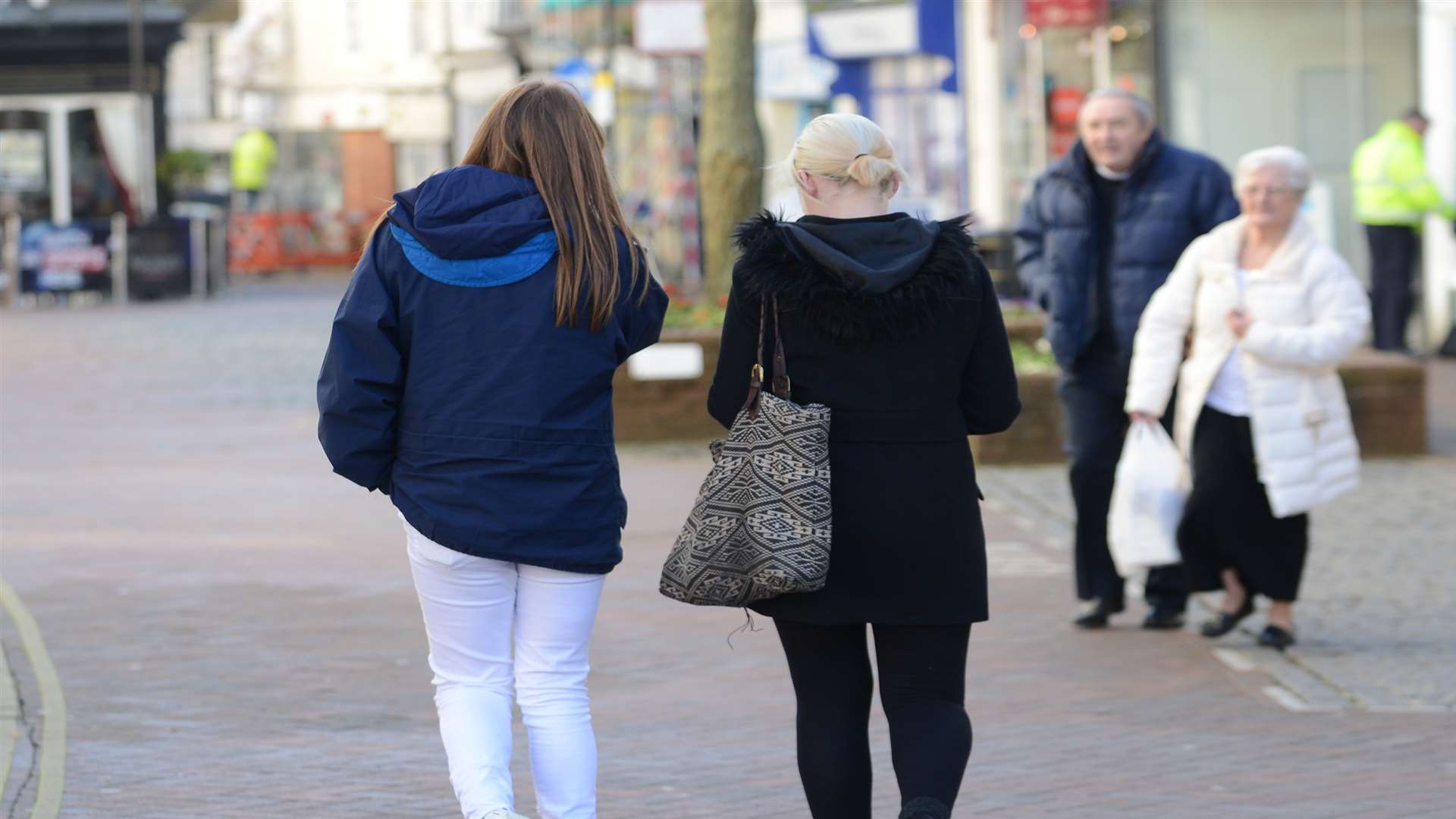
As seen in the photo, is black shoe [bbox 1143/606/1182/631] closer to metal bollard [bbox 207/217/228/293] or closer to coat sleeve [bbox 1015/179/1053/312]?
coat sleeve [bbox 1015/179/1053/312]

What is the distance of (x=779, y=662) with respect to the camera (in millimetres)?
7531

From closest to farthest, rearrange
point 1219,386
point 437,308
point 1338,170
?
1. point 437,308
2. point 1219,386
3. point 1338,170

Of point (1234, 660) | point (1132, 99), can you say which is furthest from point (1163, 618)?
point (1132, 99)

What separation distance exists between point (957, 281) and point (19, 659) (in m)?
4.25

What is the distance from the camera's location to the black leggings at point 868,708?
175 inches

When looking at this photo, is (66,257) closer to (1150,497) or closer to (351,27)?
(351,27)

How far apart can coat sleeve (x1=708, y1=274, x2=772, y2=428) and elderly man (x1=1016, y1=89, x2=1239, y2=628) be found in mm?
3360

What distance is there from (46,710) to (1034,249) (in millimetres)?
3685

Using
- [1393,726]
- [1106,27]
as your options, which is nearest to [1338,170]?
[1106,27]

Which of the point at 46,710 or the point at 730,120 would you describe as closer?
the point at 46,710

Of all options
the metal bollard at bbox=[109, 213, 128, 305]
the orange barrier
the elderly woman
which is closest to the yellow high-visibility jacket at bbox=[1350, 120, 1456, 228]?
the elderly woman

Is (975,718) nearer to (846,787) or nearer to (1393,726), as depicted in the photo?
(1393,726)

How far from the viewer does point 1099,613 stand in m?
8.00

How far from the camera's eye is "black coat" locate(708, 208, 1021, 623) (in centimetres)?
440
